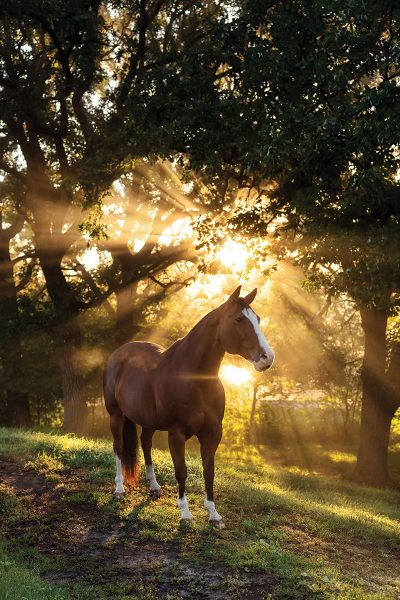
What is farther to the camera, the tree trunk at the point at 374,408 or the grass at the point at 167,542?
the tree trunk at the point at 374,408

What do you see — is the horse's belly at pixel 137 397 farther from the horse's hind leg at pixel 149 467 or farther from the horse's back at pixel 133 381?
the horse's hind leg at pixel 149 467

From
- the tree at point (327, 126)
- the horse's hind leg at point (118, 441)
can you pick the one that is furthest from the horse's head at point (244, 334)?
the tree at point (327, 126)

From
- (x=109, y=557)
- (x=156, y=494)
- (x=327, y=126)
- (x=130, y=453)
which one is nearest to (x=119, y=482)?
(x=130, y=453)

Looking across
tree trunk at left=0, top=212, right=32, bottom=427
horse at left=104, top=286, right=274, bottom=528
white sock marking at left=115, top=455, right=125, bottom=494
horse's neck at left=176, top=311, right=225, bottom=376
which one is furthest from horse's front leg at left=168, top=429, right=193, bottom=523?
tree trunk at left=0, top=212, right=32, bottom=427

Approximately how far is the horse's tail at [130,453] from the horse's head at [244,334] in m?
2.91

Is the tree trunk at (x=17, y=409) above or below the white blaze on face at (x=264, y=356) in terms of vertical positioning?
below

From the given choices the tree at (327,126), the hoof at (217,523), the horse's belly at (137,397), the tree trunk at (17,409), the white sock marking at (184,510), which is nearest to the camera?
the hoof at (217,523)

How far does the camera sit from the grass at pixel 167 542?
6578mm

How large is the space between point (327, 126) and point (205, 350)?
628 cm

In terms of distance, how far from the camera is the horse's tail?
9.79 meters

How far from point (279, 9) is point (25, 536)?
12.3m

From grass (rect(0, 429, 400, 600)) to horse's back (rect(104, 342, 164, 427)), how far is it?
1.36 meters

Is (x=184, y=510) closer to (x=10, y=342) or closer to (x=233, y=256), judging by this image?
(x=233, y=256)

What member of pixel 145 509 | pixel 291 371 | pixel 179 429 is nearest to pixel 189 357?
pixel 179 429
